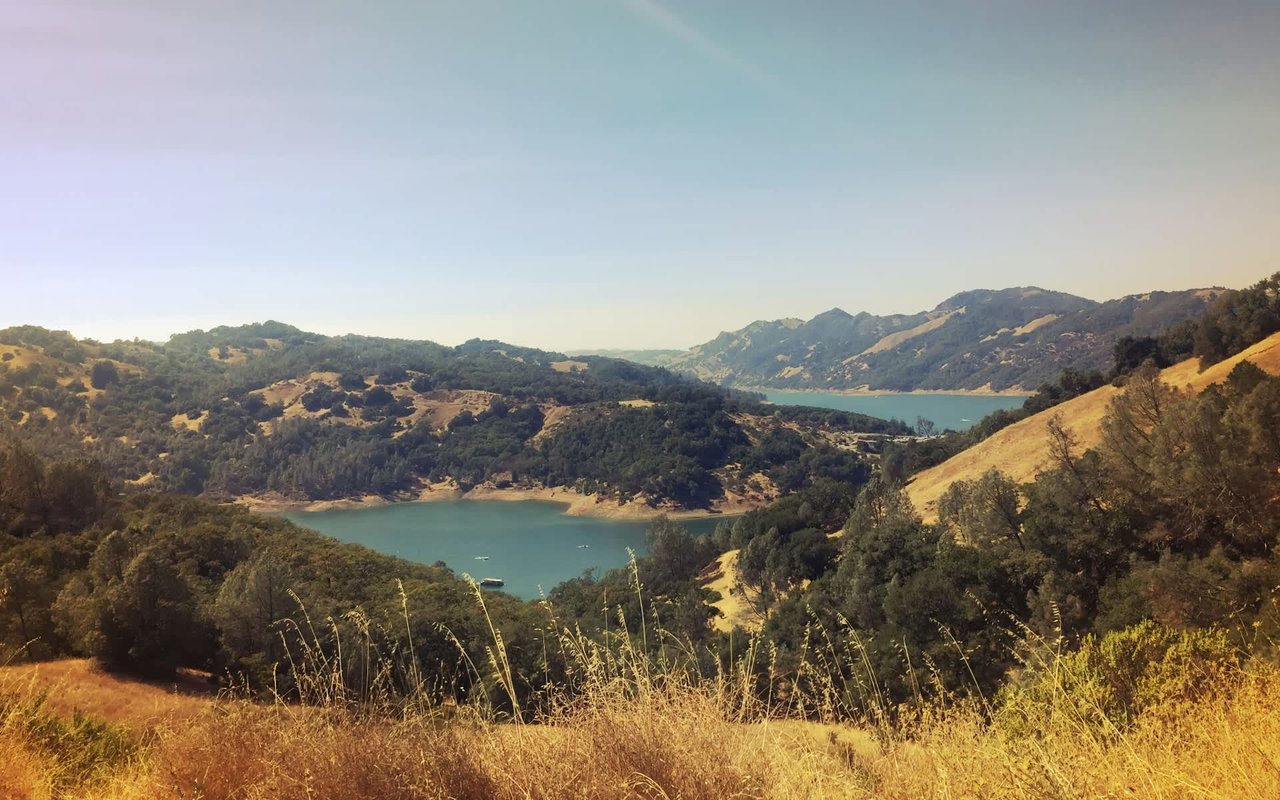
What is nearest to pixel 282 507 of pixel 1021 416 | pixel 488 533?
pixel 488 533

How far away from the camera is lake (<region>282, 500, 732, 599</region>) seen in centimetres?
6656

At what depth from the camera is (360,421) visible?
129875 mm

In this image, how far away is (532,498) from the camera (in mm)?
107875

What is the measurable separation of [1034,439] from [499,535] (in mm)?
63110

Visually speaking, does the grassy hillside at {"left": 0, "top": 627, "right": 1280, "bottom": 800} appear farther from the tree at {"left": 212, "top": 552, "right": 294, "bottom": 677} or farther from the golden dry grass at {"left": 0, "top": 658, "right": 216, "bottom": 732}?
the tree at {"left": 212, "top": 552, "right": 294, "bottom": 677}

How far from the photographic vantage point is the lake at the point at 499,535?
218ft

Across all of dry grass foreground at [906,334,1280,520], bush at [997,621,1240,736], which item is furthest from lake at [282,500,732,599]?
bush at [997,621,1240,736]

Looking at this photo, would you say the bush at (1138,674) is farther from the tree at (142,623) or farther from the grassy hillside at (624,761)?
the tree at (142,623)

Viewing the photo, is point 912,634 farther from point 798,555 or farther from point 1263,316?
point 1263,316

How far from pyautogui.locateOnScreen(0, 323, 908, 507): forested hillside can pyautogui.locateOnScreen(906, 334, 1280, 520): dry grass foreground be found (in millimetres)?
54983

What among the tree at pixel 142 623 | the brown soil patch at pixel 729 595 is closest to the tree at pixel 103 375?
the brown soil patch at pixel 729 595

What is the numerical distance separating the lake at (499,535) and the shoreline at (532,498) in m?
1.79

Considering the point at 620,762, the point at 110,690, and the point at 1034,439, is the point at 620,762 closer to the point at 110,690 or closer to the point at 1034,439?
the point at 110,690

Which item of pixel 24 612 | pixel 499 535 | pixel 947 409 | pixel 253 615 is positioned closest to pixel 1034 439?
pixel 253 615
